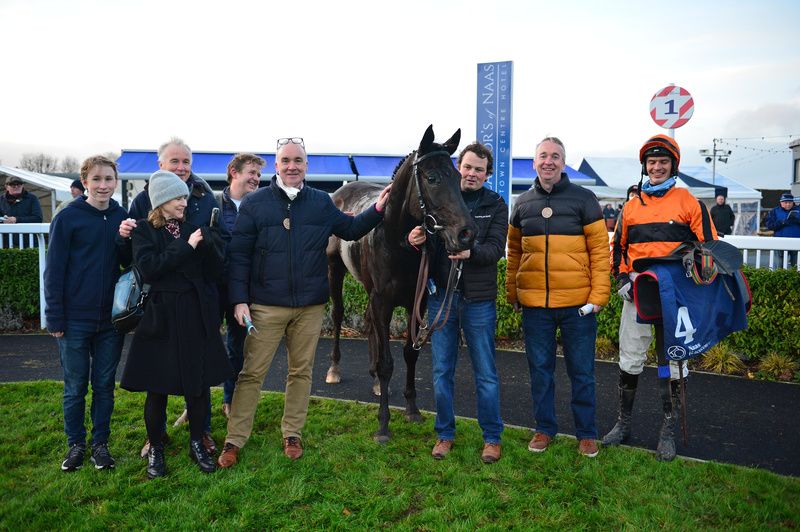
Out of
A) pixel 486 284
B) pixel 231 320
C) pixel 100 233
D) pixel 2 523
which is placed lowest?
pixel 2 523

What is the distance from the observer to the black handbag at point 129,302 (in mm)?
3396

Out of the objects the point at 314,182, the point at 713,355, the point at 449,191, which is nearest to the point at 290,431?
the point at 449,191

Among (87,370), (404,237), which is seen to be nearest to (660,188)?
(404,237)

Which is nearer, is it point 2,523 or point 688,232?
point 2,523

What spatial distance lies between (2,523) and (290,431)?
5.63 feet

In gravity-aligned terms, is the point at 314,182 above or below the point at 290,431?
above

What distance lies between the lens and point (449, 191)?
11.3 ft

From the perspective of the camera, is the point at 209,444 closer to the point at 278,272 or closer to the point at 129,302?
the point at 129,302

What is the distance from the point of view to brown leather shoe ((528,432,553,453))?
3.91m

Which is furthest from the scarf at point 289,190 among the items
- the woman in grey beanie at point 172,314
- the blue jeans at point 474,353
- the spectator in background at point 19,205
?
the spectator in background at point 19,205

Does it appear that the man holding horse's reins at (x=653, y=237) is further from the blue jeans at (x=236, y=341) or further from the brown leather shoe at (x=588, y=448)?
the blue jeans at (x=236, y=341)

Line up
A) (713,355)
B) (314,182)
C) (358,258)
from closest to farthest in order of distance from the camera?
(358,258) < (713,355) < (314,182)

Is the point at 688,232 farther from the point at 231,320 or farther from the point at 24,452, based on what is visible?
the point at 24,452

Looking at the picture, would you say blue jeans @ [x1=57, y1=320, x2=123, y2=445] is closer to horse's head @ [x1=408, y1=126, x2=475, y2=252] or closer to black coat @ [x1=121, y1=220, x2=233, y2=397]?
black coat @ [x1=121, y1=220, x2=233, y2=397]
